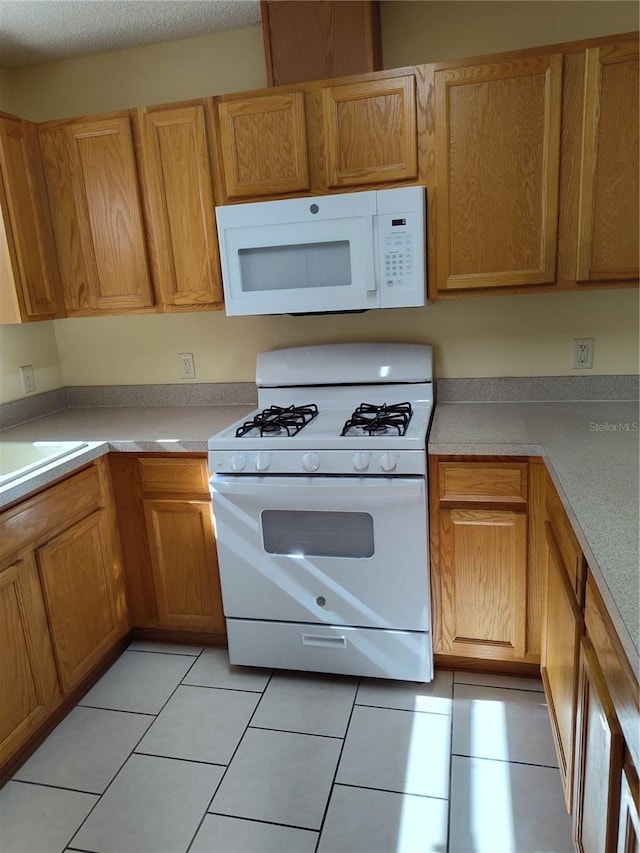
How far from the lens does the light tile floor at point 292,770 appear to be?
158cm

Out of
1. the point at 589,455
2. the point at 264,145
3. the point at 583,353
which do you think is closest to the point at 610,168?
the point at 583,353

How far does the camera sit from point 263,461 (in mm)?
1991

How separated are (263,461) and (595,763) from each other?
1230 millimetres

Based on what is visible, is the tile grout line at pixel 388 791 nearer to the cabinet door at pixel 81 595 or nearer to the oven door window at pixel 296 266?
the cabinet door at pixel 81 595

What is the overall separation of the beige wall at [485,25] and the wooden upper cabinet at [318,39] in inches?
4.9

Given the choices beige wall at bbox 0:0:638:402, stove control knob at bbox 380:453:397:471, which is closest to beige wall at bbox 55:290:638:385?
beige wall at bbox 0:0:638:402

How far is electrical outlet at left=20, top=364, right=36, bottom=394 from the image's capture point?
8.64ft

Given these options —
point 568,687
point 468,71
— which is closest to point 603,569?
point 568,687

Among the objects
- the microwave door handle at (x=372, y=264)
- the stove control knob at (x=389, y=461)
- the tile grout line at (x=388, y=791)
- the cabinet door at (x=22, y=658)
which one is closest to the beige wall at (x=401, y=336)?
the microwave door handle at (x=372, y=264)

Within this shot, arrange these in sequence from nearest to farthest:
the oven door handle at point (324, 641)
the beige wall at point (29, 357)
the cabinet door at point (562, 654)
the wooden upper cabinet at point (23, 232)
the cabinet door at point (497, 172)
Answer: the cabinet door at point (562, 654), the cabinet door at point (497, 172), the oven door handle at point (324, 641), the wooden upper cabinet at point (23, 232), the beige wall at point (29, 357)

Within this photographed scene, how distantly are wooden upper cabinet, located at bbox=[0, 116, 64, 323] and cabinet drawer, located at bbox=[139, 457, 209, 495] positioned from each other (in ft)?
2.46

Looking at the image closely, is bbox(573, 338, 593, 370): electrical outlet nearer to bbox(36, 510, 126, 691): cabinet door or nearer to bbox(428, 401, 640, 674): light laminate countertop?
bbox(428, 401, 640, 674): light laminate countertop

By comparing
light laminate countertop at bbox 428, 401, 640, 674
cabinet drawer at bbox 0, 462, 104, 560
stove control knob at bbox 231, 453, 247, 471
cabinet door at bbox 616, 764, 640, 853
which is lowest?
cabinet door at bbox 616, 764, 640, 853

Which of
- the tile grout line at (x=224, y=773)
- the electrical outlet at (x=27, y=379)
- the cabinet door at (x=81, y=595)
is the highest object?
the electrical outlet at (x=27, y=379)
